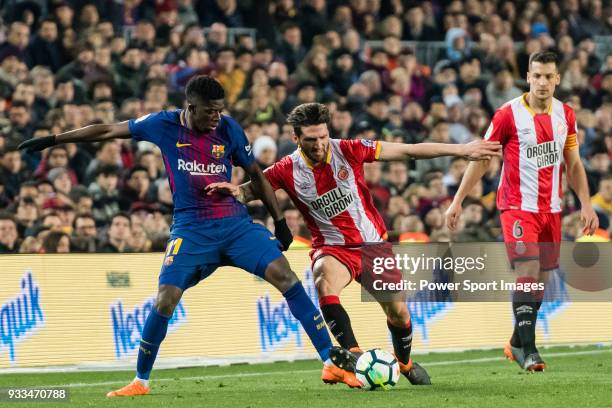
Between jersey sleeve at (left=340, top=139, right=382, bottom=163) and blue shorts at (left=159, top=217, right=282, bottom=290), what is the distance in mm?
929

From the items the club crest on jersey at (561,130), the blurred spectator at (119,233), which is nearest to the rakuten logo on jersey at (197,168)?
the club crest on jersey at (561,130)

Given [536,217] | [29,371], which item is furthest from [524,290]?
[29,371]

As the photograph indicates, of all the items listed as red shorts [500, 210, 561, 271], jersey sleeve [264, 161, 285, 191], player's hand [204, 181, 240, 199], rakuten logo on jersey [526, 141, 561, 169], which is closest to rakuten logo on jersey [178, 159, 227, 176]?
player's hand [204, 181, 240, 199]

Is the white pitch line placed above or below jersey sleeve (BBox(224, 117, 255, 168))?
below

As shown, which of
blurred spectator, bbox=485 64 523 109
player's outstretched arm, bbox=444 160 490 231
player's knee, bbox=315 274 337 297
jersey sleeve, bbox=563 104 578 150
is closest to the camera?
player's knee, bbox=315 274 337 297

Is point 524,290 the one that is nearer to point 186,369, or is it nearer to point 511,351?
point 511,351

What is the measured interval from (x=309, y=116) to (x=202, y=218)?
41.6 inches

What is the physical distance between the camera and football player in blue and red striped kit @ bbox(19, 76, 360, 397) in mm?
9031

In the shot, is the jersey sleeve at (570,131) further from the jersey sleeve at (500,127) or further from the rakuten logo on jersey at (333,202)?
the rakuten logo on jersey at (333,202)

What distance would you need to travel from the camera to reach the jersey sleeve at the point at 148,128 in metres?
9.20

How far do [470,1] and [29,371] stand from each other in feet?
41.3

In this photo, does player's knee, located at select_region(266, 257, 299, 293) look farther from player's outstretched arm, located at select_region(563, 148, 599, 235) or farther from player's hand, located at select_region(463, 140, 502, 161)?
player's outstretched arm, located at select_region(563, 148, 599, 235)

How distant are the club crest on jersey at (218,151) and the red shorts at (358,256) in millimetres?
1155

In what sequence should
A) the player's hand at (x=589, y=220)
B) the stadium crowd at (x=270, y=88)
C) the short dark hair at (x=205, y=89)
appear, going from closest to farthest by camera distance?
the short dark hair at (x=205, y=89) < the player's hand at (x=589, y=220) < the stadium crowd at (x=270, y=88)
